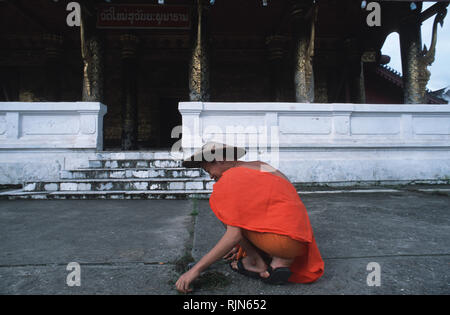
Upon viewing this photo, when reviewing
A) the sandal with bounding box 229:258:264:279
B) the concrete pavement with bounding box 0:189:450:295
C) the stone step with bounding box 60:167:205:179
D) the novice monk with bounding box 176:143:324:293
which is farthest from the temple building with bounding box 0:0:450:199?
the novice monk with bounding box 176:143:324:293

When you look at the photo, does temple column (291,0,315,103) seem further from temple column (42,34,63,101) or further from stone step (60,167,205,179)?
temple column (42,34,63,101)

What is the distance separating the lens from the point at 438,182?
16.3 ft

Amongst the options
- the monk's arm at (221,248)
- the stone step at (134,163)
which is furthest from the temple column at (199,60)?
the monk's arm at (221,248)

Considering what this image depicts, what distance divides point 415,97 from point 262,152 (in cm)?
437

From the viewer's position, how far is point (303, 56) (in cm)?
597

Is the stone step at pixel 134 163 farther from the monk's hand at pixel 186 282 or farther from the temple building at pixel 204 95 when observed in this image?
the monk's hand at pixel 186 282

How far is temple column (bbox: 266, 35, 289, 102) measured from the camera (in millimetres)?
8469

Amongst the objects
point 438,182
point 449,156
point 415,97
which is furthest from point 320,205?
point 415,97

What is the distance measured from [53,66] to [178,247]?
922 centimetres

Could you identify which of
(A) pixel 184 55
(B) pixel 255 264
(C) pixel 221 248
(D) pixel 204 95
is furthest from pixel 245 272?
(A) pixel 184 55

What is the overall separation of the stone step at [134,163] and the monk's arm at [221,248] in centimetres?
352

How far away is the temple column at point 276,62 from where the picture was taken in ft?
27.8

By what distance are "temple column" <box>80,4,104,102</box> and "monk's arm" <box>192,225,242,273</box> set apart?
18.8ft

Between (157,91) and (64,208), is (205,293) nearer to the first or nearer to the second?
(64,208)
